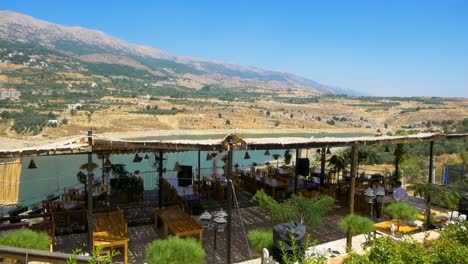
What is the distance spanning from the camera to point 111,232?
6.98 metres

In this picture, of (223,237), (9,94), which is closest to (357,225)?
(223,237)

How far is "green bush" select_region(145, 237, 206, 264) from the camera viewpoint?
536 centimetres

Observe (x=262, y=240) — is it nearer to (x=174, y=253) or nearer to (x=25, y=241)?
(x=174, y=253)

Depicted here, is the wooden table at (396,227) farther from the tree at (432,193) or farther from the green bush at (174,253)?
the green bush at (174,253)

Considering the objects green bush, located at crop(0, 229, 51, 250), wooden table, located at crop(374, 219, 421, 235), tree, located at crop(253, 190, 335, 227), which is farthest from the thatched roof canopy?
wooden table, located at crop(374, 219, 421, 235)

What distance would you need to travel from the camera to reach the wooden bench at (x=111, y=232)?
6656 mm

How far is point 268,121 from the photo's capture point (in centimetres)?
6197

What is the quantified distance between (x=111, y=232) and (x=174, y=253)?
6.78ft

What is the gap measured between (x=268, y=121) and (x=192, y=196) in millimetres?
52404

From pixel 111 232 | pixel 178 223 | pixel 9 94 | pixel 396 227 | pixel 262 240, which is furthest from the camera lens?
pixel 9 94

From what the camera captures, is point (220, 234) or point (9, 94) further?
point (9, 94)

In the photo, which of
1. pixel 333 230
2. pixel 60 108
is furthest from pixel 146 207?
pixel 60 108

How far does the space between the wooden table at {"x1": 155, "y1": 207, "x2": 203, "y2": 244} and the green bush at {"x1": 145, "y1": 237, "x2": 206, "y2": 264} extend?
5.52ft

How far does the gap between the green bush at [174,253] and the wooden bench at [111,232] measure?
44.3 inches
